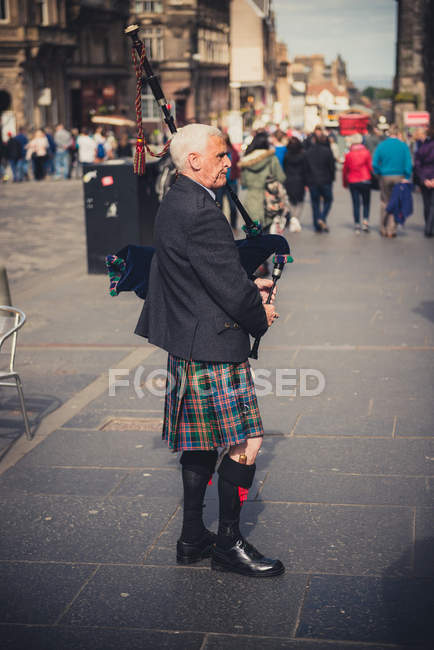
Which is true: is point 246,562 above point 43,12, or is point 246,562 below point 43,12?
below

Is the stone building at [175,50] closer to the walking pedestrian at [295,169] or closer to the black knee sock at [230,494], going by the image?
the walking pedestrian at [295,169]

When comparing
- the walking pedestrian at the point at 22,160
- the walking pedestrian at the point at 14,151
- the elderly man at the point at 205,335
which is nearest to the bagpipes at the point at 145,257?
the elderly man at the point at 205,335

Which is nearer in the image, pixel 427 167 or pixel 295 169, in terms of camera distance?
pixel 427 167

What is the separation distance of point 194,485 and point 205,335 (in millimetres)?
705

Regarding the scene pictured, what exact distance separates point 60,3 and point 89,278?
39214mm

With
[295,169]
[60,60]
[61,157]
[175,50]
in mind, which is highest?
[175,50]

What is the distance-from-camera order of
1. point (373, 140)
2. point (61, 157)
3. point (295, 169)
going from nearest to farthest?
point (295, 169) < point (373, 140) < point (61, 157)

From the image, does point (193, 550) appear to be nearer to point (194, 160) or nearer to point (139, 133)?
point (194, 160)

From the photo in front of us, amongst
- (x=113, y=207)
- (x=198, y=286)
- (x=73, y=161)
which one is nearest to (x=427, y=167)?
(x=113, y=207)

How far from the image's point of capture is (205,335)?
150 inches

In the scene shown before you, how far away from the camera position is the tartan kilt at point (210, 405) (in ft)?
12.9

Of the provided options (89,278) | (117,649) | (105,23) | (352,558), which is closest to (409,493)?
(352,558)

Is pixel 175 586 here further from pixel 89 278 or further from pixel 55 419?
pixel 89 278

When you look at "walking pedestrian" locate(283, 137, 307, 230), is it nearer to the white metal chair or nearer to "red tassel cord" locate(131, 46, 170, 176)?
the white metal chair
